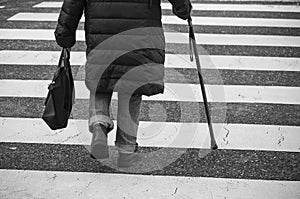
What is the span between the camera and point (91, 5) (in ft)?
12.7

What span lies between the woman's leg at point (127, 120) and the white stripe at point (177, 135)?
1.85ft

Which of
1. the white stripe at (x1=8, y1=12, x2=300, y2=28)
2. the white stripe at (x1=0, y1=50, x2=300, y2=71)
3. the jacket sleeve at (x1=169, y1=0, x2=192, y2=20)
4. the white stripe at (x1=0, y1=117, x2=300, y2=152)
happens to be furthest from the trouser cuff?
the white stripe at (x1=8, y1=12, x2=300, y2=28)

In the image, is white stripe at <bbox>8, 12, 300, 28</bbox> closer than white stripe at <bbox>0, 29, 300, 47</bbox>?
No

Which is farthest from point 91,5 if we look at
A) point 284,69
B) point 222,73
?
point 284,69

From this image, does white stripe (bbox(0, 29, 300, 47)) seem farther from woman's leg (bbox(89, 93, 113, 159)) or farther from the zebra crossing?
woman's leg (bbox(89, 93, 113, 159))

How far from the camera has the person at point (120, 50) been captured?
3.88 meters

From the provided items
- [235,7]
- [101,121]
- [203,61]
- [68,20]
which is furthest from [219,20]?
[68,20]

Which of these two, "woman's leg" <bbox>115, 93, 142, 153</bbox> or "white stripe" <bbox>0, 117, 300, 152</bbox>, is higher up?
"woman's leg" <bbox>115, 93, 142, 153</bbox>

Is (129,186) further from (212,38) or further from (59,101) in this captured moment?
(212,38)

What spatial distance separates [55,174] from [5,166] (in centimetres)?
41

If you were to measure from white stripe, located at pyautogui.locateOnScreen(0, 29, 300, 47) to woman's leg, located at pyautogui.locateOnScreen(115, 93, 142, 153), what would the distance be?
3904 mm

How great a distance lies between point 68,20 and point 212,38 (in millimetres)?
4505

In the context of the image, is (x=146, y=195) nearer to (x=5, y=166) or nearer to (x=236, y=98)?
(x=5, y=166)

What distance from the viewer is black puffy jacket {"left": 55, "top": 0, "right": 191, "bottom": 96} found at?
12.7 ft
